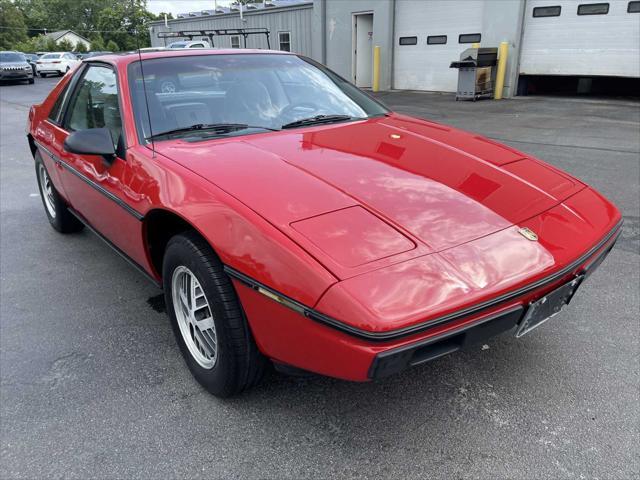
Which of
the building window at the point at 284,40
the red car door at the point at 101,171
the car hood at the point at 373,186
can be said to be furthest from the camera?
the building window at the point at 284,40

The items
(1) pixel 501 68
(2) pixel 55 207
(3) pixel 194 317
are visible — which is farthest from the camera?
(1) pixel 501 68

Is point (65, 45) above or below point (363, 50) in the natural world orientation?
above


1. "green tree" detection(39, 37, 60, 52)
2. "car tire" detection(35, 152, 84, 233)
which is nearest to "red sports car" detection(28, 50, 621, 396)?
"car tire" detection(35, 152, 84, 233)

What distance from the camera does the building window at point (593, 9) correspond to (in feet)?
39.0

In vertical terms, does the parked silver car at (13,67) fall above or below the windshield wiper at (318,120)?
below

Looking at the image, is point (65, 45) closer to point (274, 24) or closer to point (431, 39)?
point (274, 24)

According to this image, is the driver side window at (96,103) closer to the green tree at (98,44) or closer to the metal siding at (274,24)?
the metal siding at (274,24)

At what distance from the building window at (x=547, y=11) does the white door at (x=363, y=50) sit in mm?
5804

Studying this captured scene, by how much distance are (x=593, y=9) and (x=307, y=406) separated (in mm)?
13400

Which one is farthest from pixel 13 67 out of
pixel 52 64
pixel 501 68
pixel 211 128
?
pixel 211 128

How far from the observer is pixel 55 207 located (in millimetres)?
4230

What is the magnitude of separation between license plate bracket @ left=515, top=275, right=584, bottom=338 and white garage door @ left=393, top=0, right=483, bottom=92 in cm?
1394

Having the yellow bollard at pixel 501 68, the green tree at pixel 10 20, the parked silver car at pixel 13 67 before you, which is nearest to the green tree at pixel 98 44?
the parked silver car at pixel 13 67

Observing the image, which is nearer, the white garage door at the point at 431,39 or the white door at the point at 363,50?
the white garage door at the point at 431,39
